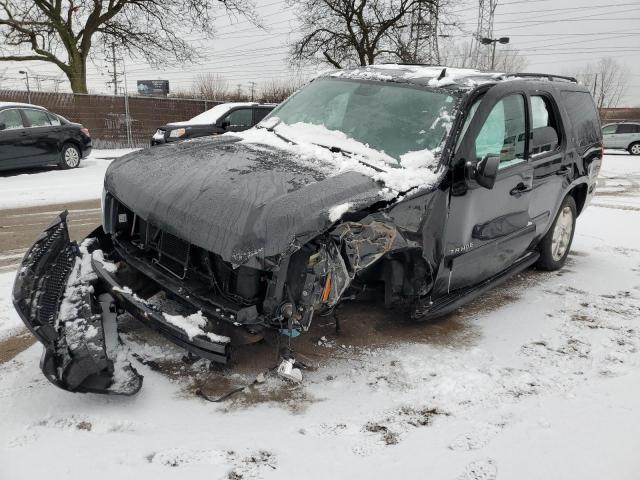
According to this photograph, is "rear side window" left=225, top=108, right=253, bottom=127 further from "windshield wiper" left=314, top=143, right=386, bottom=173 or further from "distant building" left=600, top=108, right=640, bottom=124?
"distant building" left=600, top=108, right=640, bottom=124

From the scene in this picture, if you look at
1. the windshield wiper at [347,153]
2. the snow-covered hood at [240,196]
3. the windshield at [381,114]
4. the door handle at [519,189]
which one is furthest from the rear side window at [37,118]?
the door handle at [519,189]

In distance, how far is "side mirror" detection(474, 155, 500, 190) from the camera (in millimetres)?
3363

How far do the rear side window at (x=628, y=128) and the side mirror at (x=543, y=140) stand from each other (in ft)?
70.5

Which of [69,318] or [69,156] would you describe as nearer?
[69,318]

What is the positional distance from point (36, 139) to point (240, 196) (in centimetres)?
1065

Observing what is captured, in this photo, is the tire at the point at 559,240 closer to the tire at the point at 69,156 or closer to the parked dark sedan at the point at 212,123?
the parked dark sedan at the point at 212,123

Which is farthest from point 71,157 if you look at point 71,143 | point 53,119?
point 53,119

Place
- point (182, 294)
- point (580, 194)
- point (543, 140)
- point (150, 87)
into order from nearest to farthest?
point (182, 294) → point (543, 140) → point (580, 194) → point (150, 87)

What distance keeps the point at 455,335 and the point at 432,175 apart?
125 centimetres

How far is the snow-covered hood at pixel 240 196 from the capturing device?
260 centimetres

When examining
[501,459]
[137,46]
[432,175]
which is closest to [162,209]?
[432,175]

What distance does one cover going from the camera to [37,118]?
11742mm

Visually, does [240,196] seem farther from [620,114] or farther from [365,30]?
[620,114]

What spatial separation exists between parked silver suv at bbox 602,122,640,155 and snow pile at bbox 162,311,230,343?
79.5 feet
